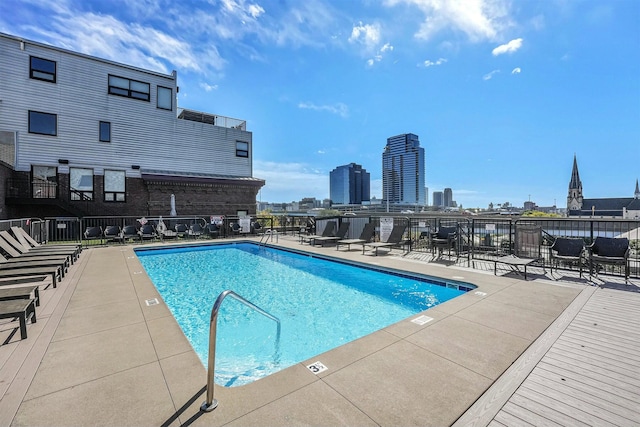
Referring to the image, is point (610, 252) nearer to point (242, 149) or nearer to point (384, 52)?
point (384, 52)

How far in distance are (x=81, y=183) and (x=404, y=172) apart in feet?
231

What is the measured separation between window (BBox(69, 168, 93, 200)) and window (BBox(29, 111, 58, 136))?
203cm

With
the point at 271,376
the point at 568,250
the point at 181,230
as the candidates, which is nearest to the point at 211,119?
the point at 181,230

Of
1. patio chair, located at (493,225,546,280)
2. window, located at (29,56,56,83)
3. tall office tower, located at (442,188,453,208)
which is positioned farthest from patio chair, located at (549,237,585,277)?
tall office tower, located at (442,188,453,208)

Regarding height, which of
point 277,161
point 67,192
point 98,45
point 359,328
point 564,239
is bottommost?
point 359,328

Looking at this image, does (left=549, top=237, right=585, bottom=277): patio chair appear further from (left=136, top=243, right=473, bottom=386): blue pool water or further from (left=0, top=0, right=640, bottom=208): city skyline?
(left=0, top=0, right=640, bottom=208): city skyline

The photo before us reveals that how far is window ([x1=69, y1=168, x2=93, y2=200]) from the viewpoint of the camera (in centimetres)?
1399

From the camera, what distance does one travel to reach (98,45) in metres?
13.6

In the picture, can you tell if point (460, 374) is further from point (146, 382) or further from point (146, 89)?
point (146, 89)

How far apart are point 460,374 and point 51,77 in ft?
66.9

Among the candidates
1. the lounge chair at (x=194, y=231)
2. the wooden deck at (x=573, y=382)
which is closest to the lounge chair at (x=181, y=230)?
the lounge chair at (x=194, y=231)

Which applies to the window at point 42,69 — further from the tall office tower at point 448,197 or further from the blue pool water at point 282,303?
the tall office tower at point 448,197

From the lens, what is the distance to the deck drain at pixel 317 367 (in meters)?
2.49

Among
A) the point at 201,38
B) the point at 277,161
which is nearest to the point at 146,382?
the point at 201,38
